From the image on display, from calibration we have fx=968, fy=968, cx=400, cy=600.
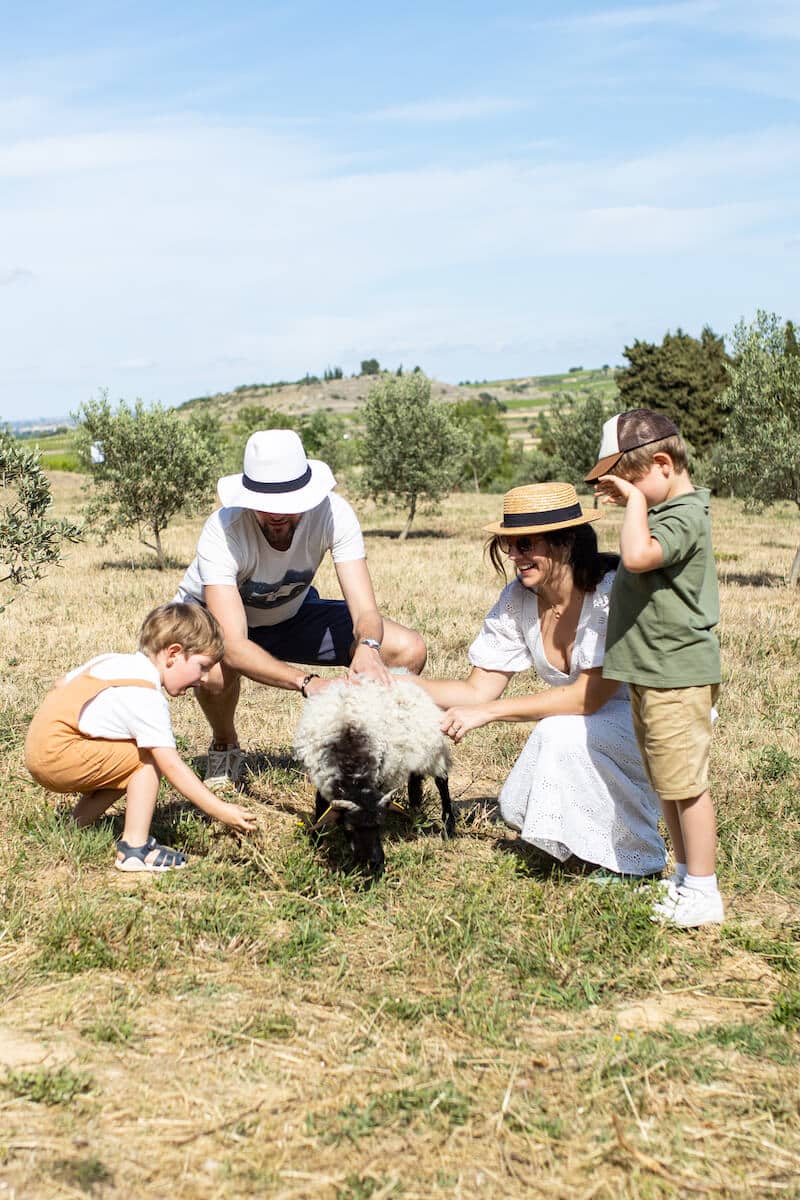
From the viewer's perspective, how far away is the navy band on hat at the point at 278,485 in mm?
5695

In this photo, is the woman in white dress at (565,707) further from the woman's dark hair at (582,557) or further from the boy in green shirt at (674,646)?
the boy in green shirt at (674,646)

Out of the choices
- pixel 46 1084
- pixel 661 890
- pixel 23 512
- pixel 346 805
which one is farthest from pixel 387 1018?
pixel 23 512

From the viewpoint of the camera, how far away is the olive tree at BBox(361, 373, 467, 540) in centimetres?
3222

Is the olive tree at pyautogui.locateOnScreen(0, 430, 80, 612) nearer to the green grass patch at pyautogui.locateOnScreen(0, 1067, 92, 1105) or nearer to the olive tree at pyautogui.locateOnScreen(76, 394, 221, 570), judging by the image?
the green grass patch at pyautogui.locateOnScreen(0, 1067, 92, 1105)

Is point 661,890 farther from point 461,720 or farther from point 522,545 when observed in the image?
point 522,545

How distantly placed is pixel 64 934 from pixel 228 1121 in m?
1.39

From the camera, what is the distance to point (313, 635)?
21.7 feet

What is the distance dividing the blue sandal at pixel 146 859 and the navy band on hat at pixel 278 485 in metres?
Answer: 2.08

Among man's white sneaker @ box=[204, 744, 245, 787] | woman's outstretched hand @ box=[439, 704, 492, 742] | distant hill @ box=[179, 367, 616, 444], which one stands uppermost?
distant hill @ box=[179, 367, 616, 444]

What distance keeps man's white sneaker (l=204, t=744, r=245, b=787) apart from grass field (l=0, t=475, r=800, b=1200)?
0.20 meters

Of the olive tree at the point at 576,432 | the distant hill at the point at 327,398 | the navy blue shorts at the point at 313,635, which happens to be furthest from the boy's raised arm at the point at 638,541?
the distant hill at the point at 327,398

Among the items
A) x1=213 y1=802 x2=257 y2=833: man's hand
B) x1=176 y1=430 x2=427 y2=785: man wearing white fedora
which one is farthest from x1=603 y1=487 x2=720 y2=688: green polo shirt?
x1=213 y1=802 x2=257 y2=833: man's hand

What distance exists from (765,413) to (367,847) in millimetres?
18864

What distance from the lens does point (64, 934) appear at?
4.12m
